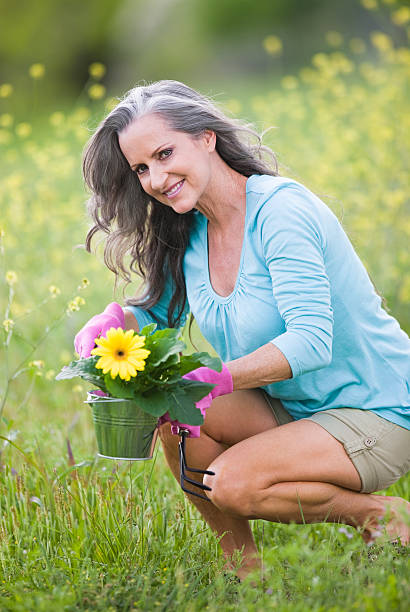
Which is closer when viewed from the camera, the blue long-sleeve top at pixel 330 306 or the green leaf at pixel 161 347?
the green leaf at pixel 161 347

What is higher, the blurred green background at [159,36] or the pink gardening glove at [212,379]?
the blurred green background at [159,36]

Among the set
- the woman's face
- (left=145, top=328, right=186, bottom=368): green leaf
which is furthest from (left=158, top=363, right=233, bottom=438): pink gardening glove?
the woman's face

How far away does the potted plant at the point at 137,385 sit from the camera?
5.63ft

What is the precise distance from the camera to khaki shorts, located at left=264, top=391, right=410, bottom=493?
206 cm

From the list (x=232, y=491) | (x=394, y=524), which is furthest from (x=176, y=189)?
(x=394, y=524)

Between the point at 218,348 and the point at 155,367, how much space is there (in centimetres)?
61

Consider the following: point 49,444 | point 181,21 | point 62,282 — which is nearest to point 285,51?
point 181,21

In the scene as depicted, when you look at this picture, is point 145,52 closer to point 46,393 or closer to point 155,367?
point 46,393

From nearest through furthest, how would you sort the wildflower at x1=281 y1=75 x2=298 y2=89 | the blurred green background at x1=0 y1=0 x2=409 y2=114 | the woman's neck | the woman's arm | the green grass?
the green grass, the woman's arm, the woman's neck, the wildflower at x1=281 y1=75 x2=298 y2=89, the blurred green background at x1=0 y1=0 x2=409 y2=114

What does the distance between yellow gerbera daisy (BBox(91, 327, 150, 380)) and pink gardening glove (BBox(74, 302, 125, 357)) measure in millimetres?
399

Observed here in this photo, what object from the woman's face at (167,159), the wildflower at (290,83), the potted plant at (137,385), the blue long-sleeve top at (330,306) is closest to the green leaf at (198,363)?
the potted plant at (137,385)

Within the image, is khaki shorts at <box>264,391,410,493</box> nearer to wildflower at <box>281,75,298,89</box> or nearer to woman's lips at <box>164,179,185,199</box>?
woman's lips at <box>164,179,185,199</box>

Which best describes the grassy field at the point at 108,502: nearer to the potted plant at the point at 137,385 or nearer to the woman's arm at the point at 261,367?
the potted plant at the point at 137,385

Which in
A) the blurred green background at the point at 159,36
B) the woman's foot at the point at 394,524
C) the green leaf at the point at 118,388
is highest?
the blurred green background at the point at 159,36
